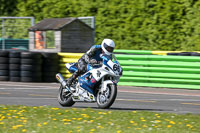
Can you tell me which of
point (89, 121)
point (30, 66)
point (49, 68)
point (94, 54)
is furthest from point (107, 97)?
point (49, 68)

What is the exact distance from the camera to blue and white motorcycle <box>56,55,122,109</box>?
9812mm

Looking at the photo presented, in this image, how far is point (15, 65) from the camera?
56.7 feet

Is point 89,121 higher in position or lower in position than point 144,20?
lower

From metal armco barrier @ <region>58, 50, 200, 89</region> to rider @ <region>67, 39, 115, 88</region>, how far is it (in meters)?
6.14

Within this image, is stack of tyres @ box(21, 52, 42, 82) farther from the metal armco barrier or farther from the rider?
the rider

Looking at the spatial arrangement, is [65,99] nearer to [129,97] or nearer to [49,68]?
[129,97]

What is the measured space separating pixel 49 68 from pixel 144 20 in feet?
20.9

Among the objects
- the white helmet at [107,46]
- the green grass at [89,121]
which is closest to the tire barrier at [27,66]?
the green grass at [89,121]

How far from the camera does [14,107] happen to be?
33.0 ft

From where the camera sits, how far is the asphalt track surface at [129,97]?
36.1ft

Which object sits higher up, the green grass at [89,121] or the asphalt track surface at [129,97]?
the green grass at [89,121]

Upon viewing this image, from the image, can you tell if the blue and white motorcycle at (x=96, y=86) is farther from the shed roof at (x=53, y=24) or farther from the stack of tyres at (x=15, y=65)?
the shed roof at (x=53, y=24)

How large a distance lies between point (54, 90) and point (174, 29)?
8381mm

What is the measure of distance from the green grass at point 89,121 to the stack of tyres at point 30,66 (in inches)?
293
